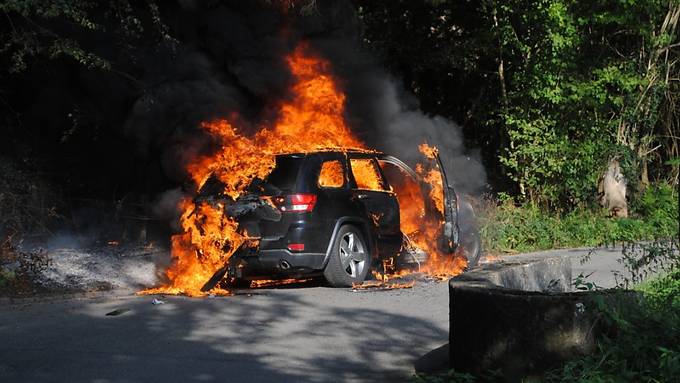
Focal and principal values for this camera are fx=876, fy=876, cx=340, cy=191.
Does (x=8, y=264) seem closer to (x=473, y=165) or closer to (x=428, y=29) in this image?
(x=473, y=165)

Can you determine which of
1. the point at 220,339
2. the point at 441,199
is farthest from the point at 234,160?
the point at 220,339

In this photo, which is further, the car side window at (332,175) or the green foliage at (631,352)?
the car side window at (332,175)

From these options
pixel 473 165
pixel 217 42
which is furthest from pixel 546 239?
pixel 217 42

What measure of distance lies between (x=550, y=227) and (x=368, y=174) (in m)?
8.67

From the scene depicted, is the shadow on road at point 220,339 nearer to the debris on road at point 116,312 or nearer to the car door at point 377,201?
the debris on road at point 116,312

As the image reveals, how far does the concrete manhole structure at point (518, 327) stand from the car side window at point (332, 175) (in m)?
5.09

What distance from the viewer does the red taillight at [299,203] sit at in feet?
34.9

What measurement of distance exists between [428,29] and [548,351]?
17970 millimetres

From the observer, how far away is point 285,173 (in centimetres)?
1085

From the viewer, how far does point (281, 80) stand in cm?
1434

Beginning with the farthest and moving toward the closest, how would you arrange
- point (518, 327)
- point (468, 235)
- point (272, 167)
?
point (468, 235) → point (272, 167) → point (518, 327)

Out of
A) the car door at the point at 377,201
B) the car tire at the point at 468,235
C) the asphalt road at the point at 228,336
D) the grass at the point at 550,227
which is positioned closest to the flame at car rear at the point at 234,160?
the car door at the point at 377,201

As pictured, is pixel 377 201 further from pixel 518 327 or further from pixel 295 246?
pixel 518 327

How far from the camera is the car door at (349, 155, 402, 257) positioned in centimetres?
1159
